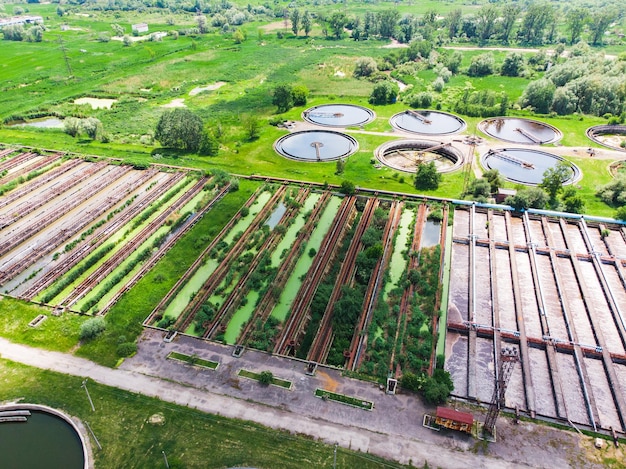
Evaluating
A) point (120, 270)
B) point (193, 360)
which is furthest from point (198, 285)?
point (193, 360)

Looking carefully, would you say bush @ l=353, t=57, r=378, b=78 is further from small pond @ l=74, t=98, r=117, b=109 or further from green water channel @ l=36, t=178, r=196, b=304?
green water channel @ l=36, t=178, r=196, b=304

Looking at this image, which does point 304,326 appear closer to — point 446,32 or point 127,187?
point 127,187

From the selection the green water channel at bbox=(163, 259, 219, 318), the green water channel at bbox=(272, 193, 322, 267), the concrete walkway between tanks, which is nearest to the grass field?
the green water channel at bbox=(272, 193, 322, 267)

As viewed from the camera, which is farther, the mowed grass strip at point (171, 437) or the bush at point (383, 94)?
the bush at point (383, 94)

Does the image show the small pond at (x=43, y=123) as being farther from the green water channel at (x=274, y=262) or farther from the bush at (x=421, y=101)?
the bush at (x=421, y=101)

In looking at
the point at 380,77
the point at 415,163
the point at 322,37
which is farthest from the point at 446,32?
the point at 415,163

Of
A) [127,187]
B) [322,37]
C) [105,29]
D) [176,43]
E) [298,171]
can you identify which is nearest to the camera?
[127,187]

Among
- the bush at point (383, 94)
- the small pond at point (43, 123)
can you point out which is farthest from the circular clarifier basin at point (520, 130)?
the small pond at point (43, 123)
